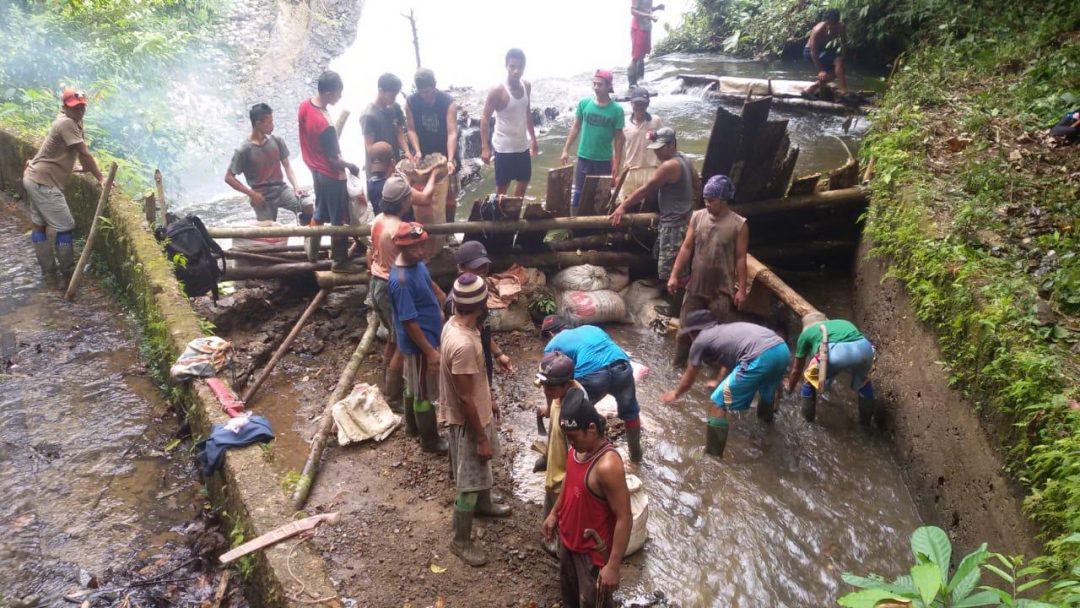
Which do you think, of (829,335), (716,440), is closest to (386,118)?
(716,440)

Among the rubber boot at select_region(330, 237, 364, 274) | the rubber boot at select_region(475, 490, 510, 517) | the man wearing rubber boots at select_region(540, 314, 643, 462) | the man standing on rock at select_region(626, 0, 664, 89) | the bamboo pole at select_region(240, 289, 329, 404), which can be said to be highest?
the man standing on rock at select_region(626, 0, 664, 89)

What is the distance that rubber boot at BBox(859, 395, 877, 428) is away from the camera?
5.88m

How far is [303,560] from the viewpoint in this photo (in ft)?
12.2

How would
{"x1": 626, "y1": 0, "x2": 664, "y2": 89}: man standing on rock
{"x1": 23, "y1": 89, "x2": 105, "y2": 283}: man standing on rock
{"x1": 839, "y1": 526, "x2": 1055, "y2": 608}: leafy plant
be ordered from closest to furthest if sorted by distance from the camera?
{"x1": 839, "y1": 526, "x2": 1055, "y2": 608}: leafy plant → {"x1": 23, "y1": 89, "x2": 105, "y2": 283}: man standing on rock → {"x1": 626, "y1": 0, "x2": 664, "y2": 89}: man standing on rock

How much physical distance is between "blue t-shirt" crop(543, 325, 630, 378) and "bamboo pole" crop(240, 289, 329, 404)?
2859mm

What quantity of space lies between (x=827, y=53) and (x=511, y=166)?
9.17m

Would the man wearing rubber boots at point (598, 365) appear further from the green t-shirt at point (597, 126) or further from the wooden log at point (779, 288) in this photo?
the green t-shirt at point (597, 126)

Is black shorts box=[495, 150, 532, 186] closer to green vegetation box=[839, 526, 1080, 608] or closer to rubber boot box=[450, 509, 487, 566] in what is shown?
rubber boot box=[450, 509, 487, 566]

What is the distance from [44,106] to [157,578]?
10.6 m

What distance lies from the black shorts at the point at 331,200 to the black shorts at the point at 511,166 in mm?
1901

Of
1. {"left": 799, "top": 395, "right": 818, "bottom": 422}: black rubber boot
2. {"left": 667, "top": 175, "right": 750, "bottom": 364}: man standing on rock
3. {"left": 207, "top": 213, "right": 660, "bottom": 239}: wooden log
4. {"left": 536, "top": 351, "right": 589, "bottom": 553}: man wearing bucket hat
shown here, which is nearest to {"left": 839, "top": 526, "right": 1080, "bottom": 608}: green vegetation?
{"left": 536, "top": 351, "right": 589, "bottom": 553}: man wearing bucket hat

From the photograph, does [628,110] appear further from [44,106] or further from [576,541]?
[576,541]

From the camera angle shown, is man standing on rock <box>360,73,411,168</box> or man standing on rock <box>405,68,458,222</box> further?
man standing on rock <box>405,68,458,222</box>

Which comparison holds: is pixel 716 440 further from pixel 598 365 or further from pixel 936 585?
pixel 936 585
